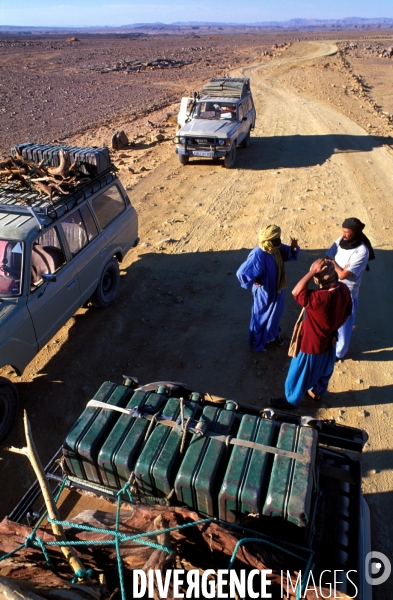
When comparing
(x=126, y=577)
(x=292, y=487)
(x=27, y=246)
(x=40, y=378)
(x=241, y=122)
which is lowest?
(x=40, y=378)

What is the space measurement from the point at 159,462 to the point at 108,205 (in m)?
4.09

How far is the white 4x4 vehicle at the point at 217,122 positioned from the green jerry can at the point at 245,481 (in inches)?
383

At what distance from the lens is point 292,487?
2549mm

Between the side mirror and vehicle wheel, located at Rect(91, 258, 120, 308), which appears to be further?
vehicle wheel, located at Rect(91, 258, 120, 308)

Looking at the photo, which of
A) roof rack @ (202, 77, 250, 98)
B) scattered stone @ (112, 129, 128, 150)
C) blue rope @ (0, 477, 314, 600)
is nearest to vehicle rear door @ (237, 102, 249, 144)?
roof rack @ (202, 77, 250, 98)

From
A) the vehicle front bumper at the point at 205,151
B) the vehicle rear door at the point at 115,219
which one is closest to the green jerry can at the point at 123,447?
the vehicle rear door at the point at 115,219

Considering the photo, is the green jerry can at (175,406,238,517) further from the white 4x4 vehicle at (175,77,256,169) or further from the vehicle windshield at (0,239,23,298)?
the white 4x4 vehicle at (175,77,256,169)

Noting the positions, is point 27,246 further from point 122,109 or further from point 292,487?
point 122,109

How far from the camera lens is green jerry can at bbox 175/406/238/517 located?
8.63ft

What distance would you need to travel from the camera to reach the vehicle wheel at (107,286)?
584 cm

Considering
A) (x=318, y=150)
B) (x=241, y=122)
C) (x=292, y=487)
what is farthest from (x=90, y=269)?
(x=318, y=150)

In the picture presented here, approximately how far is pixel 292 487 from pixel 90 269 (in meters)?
3.78

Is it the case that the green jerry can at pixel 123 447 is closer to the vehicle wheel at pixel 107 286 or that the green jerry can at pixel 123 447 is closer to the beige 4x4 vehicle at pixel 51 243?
the beige 4x4 vehicle at pixel 51 243

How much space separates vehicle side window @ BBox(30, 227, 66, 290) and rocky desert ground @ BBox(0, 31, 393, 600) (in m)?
1.13
